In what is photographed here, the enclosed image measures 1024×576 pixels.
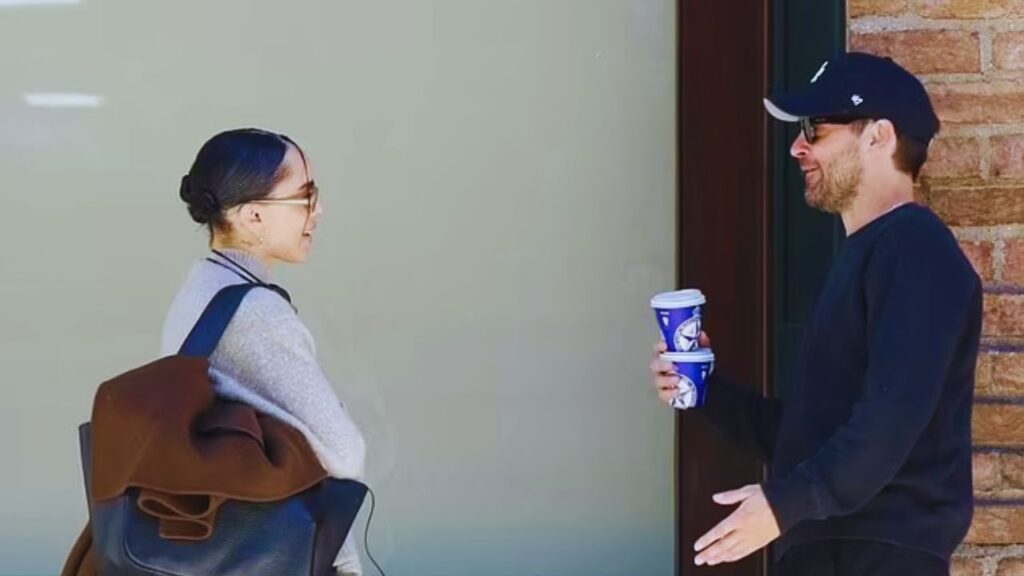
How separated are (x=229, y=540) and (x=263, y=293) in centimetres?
37

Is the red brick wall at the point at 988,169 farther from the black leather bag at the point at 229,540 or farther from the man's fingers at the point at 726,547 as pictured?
the black leather bag at the point at 229,540

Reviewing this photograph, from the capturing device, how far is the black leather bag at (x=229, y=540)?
2.32 m

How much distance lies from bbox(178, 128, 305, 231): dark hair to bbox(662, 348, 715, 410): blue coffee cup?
72cm

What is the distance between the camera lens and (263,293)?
8.03ft

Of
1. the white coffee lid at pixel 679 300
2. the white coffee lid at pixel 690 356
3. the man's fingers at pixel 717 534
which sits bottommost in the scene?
the man's fingers at pixel 717 534

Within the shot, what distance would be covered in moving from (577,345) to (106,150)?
3.88ft

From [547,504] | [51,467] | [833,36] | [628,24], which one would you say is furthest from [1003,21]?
[51,467]

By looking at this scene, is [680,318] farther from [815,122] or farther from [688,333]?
[815,122]

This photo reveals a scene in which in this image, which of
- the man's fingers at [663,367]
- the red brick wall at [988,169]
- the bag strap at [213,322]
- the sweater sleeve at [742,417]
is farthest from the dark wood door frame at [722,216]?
the bag strap at [213,322]

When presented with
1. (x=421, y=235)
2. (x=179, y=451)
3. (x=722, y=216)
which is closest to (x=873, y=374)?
(x=179, y=451)

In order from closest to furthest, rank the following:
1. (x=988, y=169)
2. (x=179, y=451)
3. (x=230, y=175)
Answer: (x=179, y=451) < (x=230, y=175) < (x=988, y=169)

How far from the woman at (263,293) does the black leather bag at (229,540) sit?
0.06m

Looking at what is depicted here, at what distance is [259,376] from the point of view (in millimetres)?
2426

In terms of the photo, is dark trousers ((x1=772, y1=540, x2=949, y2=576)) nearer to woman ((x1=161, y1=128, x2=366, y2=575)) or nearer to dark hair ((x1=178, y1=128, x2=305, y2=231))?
woman ((x1=161, y1=128, x2=366, y2=575))
